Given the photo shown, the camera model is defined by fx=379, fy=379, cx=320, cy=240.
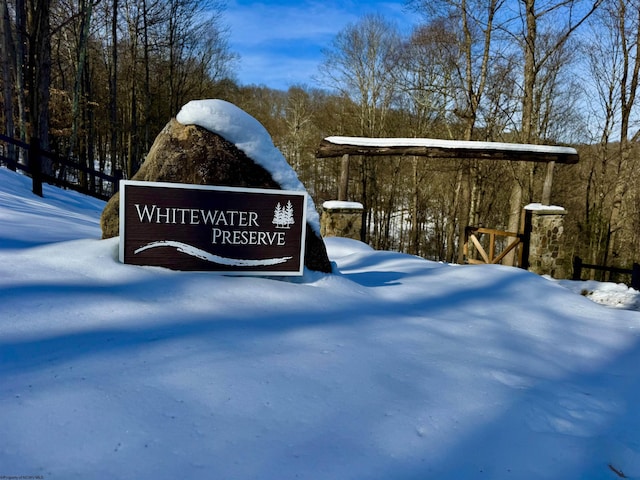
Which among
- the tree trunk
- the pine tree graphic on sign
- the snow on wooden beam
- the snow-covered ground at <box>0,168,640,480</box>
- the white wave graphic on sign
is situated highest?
the tree trunk

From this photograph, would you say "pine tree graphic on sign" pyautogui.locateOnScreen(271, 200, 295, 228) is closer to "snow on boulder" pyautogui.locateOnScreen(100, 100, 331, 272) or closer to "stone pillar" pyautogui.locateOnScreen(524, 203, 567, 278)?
"snow on boulder" pyautogui.locateOnScreen(100, 100, 331, 272)

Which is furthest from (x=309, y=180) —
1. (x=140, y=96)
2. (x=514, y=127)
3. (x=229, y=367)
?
(x=229, y=367)

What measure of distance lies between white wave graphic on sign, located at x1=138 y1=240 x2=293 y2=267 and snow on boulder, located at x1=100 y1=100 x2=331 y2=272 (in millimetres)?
489

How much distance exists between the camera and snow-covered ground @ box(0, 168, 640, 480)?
1.22 meters

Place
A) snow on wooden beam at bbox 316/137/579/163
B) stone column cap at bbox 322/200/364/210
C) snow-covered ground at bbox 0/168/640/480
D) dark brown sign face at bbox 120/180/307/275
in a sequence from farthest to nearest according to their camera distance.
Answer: stone column cap at bbox 322/200/364/210 < snow on wooden beam at bbox 316/137/579/163 < dark brown sign face at bbox 120/180/307/275 < snow-covered ground at bbox 0/168/640/480

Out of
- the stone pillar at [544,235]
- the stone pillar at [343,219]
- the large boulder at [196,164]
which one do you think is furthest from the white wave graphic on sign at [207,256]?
the stone pillar at [544,235]

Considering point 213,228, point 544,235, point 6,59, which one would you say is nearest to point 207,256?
point 213,228

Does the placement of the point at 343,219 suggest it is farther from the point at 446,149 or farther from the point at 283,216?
the point at 283,216

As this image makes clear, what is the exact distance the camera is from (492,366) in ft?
7.05

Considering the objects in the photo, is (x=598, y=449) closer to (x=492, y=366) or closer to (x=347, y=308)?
(x=492, y=366)

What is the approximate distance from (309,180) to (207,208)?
26.0 meters

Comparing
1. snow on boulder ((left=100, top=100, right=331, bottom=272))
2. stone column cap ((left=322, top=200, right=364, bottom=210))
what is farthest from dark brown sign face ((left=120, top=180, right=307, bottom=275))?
stone column cap ((left=322, top=200, right=364, bottom=210))

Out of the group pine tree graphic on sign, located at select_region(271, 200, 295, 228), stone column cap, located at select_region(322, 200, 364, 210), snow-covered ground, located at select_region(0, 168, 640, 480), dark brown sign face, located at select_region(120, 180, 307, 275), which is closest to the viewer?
snow-covered ground, located at select_region(0, 168, 640, 480)

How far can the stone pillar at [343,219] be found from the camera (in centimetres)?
824
